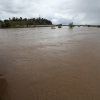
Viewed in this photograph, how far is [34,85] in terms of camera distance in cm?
427

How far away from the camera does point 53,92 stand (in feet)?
12.6

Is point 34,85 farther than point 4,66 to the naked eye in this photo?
No

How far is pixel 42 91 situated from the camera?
12.9 feet

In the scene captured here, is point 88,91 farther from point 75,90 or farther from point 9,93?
point 9,93

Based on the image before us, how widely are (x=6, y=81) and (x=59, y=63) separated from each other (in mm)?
3244

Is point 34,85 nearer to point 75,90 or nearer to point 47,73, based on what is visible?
point 47,73

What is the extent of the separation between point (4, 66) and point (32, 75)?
81.8 inches

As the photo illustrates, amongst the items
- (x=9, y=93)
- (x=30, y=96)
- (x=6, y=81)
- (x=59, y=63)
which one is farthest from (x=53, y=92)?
(x=59, y=63)

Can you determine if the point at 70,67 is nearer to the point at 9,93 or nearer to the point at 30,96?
the point at 30,96

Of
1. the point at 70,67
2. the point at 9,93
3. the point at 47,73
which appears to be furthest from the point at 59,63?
the point at 9,93

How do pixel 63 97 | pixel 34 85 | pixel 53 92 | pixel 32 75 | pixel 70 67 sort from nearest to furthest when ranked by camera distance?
1. pixel 63 97
2. pixel 53 92
3. pixel 34 85
4. pixel 32 75
5. pixel 70 67

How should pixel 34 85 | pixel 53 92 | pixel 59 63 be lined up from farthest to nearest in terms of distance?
pixel 59 63
pixel 34 85
pixel 53 92

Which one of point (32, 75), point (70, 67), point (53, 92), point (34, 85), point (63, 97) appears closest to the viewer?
point (63, 97)

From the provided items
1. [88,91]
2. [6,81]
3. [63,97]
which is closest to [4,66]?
[6,81]
